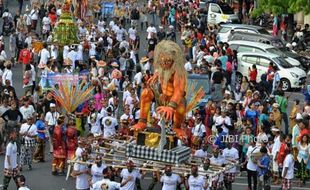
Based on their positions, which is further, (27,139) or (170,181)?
(27,139)

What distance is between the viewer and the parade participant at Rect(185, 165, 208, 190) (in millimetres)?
20328

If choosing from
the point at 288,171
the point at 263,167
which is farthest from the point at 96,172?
the point at 288,171

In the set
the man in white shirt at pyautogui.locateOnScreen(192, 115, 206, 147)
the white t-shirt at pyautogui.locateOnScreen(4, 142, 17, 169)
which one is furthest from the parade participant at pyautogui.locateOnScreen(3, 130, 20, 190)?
the man in white shirt at pyautogui.locateOnScreen(192, 115, 206, 147)

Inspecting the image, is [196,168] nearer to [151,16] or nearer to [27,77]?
[27,77]

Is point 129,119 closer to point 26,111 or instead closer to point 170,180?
point 26,111

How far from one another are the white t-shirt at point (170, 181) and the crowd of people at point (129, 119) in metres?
0.03

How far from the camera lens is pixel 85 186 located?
22.0 metres

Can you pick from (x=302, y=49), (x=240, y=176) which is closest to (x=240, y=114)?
(x=240, y=176)

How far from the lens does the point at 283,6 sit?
44.1 meters

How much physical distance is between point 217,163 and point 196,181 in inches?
61.6

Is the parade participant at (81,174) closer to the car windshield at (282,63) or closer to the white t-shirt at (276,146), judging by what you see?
the white t-shirt at (276,146)

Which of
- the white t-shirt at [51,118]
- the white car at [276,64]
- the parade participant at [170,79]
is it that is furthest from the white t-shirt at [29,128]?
the white car at [276,64]

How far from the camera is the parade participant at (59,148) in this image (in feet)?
79.0

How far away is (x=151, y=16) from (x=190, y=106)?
30.1 meters
